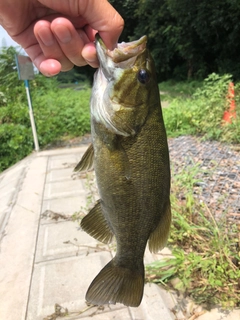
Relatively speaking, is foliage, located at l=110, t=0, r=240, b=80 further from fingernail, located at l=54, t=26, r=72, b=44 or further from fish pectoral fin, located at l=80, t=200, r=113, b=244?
fish pectoral fin, located at l=80, t=200, r=113, b=244

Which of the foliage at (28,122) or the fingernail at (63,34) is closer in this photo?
the fingernail at (63,34)

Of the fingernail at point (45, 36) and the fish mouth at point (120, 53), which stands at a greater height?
the fingernail at point (45, 36)

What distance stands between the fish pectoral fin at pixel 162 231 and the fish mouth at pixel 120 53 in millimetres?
743

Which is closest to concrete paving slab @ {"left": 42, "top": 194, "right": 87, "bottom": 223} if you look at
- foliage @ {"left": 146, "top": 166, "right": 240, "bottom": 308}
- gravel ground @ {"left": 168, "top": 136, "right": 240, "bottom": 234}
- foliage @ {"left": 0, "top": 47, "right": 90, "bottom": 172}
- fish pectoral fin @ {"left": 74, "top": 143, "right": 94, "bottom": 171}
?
gravel ground @ {"left": 168, "top": 136, "right": 240, "bottom": 234}

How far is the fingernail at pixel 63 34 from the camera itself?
1618 mm

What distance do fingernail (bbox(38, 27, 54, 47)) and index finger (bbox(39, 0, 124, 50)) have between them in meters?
0.14

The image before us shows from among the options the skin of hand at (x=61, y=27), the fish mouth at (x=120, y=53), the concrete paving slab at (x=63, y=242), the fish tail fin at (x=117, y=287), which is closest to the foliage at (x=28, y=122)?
the concrete paving slab at (x=63, y=242)

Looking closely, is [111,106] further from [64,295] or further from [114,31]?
[64,295]

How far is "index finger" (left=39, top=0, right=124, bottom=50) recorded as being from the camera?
150cm

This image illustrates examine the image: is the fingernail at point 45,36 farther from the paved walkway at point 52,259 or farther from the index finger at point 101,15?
the paved walkway at point 52,259

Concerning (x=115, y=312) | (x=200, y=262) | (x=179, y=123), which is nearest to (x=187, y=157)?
(x=179, y=123)

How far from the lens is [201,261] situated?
2.61 metres

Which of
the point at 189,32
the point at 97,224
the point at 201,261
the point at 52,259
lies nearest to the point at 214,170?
the point at 201,261

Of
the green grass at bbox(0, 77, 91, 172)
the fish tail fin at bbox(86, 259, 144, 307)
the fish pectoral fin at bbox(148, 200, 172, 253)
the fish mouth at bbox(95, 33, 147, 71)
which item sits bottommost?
the green grass at bbox(0, 77, 91, 172)
